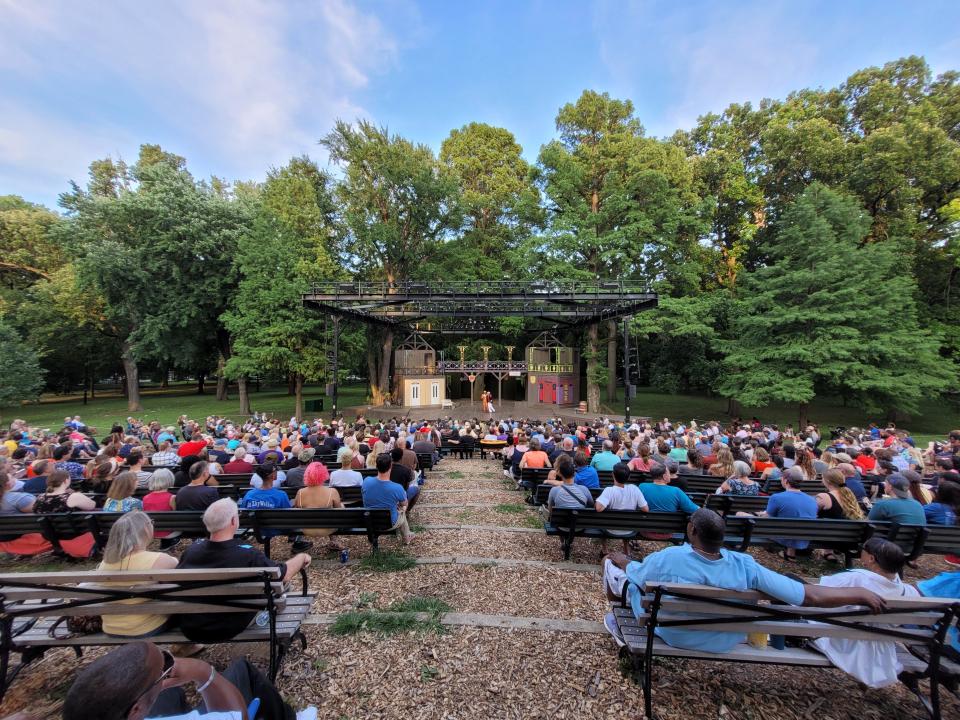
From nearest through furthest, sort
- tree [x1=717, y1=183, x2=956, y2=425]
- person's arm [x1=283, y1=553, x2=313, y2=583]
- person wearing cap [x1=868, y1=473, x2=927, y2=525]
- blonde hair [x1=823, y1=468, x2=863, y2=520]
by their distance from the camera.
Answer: person's arm [x1=283, y1=553, x2=313, y2=583] → person wearing cap [x1=868, y1=473, x2=927, y2=525] → blonde hair [x1=823, y1=468, x2=863, y2=520] → tree [x1=717, y1=183, x2=956, y2=425]

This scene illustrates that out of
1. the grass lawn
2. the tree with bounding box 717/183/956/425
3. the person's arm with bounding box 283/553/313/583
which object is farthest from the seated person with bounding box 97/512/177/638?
the grass lawn

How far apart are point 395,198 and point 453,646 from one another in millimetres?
27154

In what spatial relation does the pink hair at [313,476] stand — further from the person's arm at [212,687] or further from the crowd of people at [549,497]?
the person's arm at [212,687]

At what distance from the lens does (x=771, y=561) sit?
5152mm

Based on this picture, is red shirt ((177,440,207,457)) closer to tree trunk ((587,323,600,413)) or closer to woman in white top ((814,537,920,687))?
woman in white top ((814,537,920,687))

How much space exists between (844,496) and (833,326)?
1736cm

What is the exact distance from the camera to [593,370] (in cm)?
2497

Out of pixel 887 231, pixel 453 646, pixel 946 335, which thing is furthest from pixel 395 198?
pixel 946 335

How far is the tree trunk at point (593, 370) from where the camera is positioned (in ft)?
82.0

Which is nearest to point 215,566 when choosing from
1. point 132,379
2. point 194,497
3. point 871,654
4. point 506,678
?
point 506,678

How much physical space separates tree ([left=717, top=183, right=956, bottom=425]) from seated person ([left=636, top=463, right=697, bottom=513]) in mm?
16526

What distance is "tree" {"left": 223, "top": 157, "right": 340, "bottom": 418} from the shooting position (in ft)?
70.8

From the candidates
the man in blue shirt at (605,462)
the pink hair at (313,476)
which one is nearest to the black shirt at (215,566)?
the pink hair at (313,476)

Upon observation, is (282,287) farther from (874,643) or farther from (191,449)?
(874,643)
